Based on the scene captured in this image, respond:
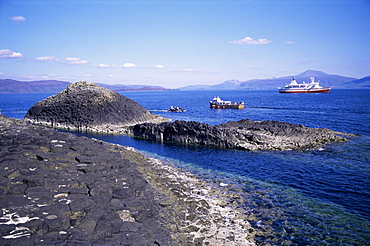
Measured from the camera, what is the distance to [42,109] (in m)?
Answer: 49.6

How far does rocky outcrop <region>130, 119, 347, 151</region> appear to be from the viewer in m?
27.5

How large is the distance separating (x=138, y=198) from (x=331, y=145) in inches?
939

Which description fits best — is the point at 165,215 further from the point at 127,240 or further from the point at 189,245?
the point at 127,240

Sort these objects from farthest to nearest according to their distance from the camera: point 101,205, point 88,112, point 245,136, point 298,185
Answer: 1. point 88,112
2. point 245,136
3. point 298,185
4. point 101,205

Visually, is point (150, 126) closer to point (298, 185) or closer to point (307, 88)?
point (298, 185)

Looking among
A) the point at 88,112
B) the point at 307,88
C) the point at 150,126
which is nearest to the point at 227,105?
the point at 88,112

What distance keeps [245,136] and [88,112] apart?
28.5m

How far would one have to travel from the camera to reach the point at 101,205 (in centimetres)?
1005

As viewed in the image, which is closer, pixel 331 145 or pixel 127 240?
pixel 127 240

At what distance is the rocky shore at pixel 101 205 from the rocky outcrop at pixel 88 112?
84.9 feet

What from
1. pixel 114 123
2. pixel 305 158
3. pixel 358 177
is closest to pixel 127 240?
pixel 358 177

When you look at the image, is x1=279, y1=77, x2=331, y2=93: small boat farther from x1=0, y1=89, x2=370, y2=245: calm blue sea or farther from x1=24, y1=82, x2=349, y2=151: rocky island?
x1=0, y1=89, x2=370, y2=245: calm blue sea

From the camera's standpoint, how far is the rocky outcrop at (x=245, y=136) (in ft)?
90.1

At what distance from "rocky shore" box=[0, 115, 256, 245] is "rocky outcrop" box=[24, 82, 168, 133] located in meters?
25.9
